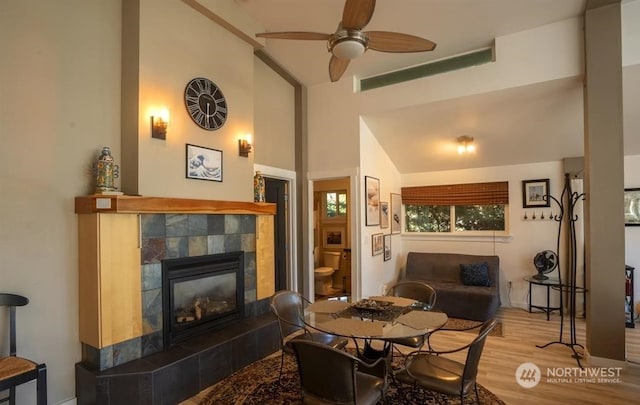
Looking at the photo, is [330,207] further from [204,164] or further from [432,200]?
[204,164]

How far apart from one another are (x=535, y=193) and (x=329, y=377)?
4.71 m

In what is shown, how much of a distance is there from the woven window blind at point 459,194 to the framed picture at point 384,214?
788mm

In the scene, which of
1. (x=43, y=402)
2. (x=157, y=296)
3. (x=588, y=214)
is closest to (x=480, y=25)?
(x=588, y=214)

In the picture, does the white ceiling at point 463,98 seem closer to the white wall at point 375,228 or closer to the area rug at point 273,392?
the white wall at point 375,228

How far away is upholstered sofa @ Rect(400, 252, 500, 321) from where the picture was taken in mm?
4438

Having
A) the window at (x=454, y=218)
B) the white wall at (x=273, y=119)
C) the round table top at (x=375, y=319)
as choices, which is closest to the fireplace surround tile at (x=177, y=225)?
the round table top at (x=375, y=319)

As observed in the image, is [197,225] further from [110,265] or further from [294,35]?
[294,35]

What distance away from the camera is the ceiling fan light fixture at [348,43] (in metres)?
2.23

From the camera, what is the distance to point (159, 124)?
291cm

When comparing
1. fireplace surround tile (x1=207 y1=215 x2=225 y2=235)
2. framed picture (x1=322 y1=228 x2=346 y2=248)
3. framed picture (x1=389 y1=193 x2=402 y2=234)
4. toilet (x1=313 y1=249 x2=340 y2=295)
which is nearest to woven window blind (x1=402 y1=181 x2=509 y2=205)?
framed picture (x1=389 y1=193 x2=402 y2=234)

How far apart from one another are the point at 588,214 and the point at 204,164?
379 cm

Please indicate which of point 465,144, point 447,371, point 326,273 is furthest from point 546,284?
point 326,273

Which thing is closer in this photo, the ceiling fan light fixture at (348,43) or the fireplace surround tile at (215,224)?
the ceiling fan light fixture at (348,43)

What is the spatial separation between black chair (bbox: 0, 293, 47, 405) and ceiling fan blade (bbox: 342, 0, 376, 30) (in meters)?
2.90
